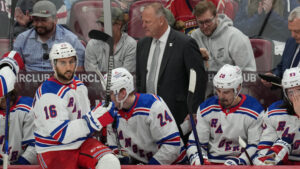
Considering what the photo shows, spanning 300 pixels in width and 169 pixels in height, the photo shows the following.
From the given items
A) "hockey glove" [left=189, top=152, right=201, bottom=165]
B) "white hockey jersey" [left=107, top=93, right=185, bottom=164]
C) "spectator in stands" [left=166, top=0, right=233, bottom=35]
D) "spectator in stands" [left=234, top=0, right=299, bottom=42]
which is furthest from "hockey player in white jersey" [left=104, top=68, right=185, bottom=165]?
"spectator in stands" [left=234, top=0, right=299, bottom=42]

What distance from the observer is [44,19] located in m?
4.95

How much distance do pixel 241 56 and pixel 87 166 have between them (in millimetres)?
1676

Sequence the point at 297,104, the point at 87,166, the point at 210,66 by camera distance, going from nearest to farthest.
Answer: the point at 87,166, the point at 297,104, the point at 210,66

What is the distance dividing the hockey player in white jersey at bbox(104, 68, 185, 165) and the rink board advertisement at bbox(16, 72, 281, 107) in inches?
19.1

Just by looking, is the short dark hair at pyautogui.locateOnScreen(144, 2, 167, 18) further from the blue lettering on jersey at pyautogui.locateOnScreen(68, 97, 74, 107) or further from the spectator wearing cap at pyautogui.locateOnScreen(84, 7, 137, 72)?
the blue lettering on jersey at pyautogui.locateOnScreen(68, 97, 74, 107)

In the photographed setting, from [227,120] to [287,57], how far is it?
2.39 feet

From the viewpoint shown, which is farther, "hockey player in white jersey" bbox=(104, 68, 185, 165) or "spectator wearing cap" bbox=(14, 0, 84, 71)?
"spectator wearing cap" bbox=(14, 0, 84, 71)

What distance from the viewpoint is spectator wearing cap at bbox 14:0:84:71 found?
4926mm

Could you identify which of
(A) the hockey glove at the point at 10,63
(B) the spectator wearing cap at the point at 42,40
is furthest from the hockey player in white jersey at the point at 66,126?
(B) the spectator wearing cap at the point at 42,40

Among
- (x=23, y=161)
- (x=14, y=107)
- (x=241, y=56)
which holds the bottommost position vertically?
(x=23, y=161)

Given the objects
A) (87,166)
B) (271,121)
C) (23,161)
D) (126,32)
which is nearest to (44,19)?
(126,32)

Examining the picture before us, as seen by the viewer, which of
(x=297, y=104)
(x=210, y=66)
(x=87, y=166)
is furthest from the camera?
(x=210, y=66)

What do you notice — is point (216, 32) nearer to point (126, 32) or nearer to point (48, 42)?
point (126, 32)

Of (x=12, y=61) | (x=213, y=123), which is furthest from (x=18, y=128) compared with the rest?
(x=213, y=123)
